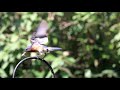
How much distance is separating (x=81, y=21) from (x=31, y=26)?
40 centimetres

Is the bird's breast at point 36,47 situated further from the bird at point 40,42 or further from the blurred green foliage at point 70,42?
the blurred green foliage at point 70,42

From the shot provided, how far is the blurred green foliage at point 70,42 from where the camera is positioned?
2.72m

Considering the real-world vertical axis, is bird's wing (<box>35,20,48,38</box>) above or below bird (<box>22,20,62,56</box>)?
above

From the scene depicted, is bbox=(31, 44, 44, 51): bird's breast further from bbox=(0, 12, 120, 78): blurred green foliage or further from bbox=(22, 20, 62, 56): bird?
bbox=(0, 12, 120, 78): blurred green foliage

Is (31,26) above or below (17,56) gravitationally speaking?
above

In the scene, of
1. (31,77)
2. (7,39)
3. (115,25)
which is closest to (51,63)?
(31,77)

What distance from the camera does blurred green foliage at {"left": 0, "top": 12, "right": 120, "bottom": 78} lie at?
2717 mm

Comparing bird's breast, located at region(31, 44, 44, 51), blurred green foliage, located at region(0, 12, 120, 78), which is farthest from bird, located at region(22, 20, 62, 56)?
blurred green foliage, located at region(0, 12, 120, 78)

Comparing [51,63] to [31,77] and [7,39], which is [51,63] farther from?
[7,39]

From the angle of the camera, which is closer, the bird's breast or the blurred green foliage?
the bird's breast

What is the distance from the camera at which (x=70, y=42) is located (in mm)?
2770

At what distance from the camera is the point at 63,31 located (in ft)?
9.11

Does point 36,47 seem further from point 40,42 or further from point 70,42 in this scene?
point 70,42

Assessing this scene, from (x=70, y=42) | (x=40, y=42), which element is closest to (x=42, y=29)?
(x=40, y=42)
